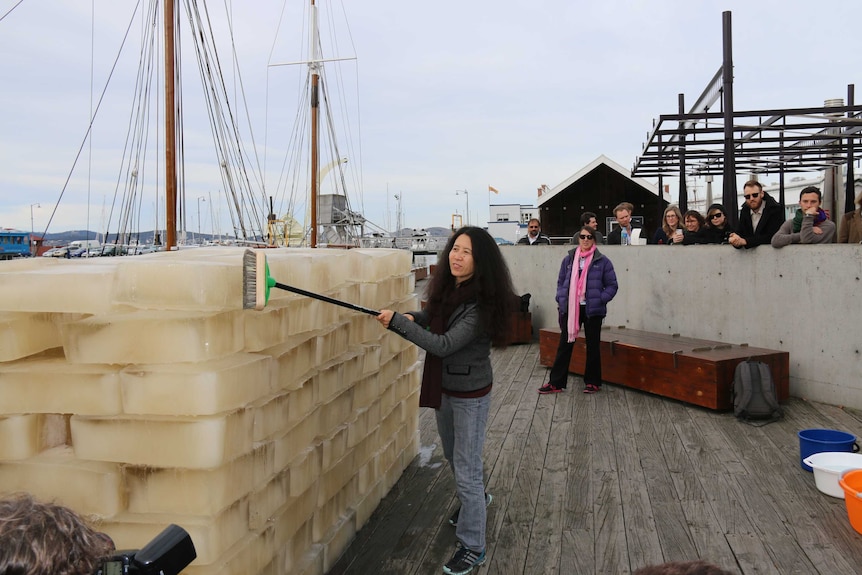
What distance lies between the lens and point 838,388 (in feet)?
20.3

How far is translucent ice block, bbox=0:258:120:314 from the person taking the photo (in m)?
2.18

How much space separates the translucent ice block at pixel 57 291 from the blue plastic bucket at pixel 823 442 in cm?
445

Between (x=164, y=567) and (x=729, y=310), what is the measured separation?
707 cm

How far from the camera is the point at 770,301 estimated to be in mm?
6770

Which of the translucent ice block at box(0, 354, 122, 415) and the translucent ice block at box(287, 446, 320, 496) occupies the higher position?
the translucent ice block at box(0, 354, 122, 415)

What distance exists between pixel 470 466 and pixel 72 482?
72.0 inches

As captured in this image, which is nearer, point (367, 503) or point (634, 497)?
point (367, 503)

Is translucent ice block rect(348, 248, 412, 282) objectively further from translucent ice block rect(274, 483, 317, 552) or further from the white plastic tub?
the white plastic tub

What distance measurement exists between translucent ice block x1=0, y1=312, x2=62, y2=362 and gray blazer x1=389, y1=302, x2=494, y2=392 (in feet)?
4.62

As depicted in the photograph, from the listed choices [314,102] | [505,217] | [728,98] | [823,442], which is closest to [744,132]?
[728,98]

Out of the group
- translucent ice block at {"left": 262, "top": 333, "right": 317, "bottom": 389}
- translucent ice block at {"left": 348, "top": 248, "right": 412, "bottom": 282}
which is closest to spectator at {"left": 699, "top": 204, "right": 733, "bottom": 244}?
translucent ice block at {"left": 348, "top": 248, "right": 412, "bottom": 282}

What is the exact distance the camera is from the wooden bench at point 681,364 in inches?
240

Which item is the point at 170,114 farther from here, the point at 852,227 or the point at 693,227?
the point at 852,227

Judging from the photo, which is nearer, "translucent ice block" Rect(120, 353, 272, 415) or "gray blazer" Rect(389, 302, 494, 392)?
"translucent ice block" Rect(120, 353, 272, 415)
